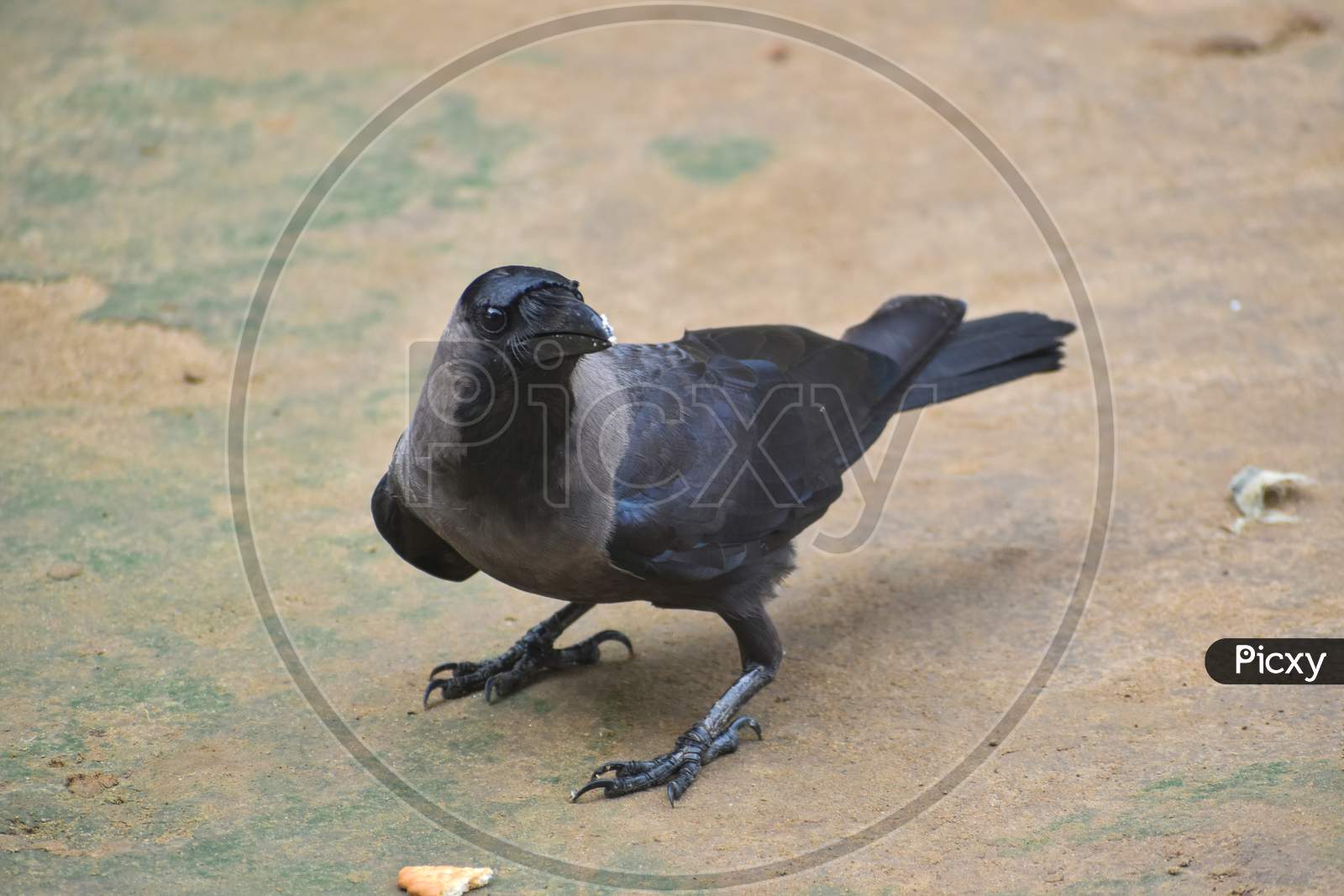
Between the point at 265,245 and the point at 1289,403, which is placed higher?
the point at 265,245

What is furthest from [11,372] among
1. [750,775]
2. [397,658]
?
[750,775]

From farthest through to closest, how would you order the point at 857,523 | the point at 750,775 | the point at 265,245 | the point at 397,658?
the point at 265,245 → the point at 857,523 → the point at 397,658 → the point at 750,775

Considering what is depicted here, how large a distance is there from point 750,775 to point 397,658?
1.20 meters

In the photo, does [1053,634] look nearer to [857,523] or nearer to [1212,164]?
[857,523]

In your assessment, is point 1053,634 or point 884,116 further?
point 884,116

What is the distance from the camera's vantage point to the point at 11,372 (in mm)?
5602

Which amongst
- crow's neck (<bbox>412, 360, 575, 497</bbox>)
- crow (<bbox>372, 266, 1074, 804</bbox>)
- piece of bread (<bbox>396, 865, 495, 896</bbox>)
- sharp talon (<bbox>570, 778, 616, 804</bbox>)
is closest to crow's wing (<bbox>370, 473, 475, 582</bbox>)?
crow (<bbox>372, 266, 1074, 804</bbox>)

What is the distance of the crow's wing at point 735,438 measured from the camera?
3.51m

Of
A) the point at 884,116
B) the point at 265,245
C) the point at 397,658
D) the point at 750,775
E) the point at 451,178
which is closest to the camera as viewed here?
the point at 750,775

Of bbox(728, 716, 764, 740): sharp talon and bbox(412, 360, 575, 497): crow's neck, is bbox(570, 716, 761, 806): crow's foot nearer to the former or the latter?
bbox(728, 716, 764, 740): sharp talon

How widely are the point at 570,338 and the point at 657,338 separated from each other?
313 centimetres
